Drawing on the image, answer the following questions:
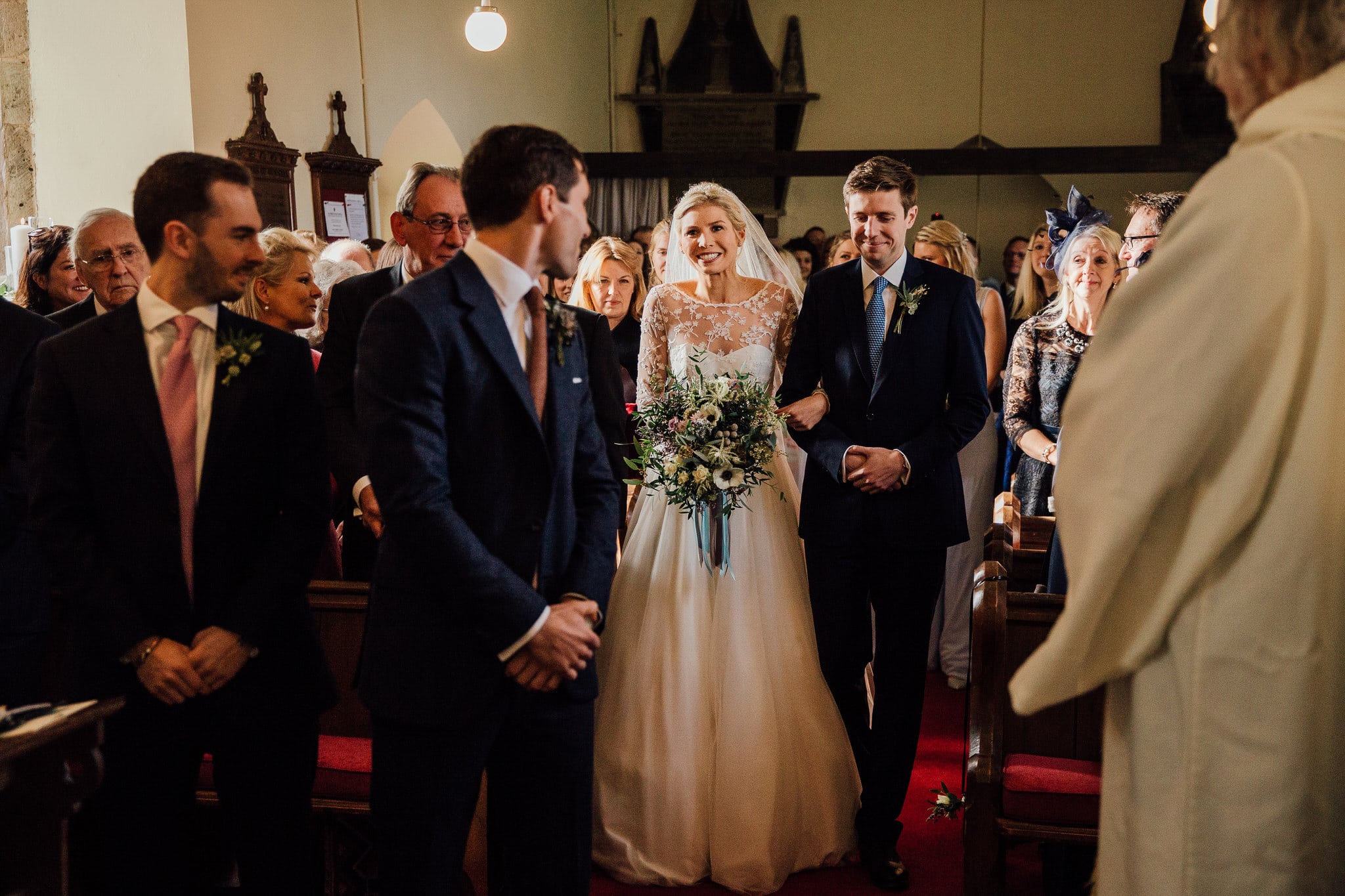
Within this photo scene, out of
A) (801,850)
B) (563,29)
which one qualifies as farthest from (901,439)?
(563,29)

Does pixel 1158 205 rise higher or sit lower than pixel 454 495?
higher

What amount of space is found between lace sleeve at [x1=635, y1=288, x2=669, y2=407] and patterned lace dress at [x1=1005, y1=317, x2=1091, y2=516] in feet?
4.90

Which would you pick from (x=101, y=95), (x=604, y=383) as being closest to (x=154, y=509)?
(x=604, y=383)

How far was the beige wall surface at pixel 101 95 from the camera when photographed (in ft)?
Result: 17.6

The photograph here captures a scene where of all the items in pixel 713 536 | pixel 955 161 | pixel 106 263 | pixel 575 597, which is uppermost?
pixel 955 161

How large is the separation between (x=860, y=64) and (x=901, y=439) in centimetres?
1266

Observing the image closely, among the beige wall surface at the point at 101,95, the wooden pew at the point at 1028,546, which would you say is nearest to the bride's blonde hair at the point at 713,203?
the wooden pew at the point at 1028,546

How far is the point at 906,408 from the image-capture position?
3.02 m

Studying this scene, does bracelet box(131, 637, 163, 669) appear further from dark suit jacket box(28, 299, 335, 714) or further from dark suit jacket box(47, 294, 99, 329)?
dark suit jacket box(47, 294, 99, 329)

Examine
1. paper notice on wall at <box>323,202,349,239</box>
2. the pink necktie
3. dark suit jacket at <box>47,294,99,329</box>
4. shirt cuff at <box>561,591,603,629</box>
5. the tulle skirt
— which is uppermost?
paper notice on wall at <box>323,202,349,239</box>

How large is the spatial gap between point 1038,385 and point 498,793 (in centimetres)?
284

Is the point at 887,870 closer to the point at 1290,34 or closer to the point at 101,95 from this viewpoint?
the point at 1290,34

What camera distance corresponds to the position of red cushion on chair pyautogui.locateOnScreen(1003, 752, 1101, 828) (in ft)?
7.80

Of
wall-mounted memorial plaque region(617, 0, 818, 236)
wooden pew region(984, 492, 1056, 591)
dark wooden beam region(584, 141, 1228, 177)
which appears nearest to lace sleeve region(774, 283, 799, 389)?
wooden pew region(984, 492, 1056, 591)
